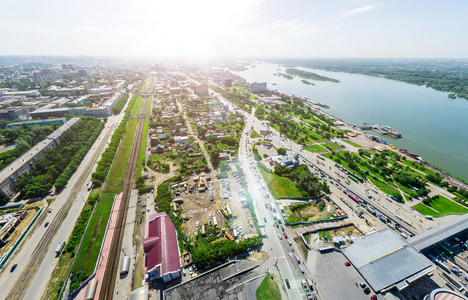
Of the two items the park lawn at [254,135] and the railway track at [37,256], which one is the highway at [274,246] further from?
the railway track at [37,256]

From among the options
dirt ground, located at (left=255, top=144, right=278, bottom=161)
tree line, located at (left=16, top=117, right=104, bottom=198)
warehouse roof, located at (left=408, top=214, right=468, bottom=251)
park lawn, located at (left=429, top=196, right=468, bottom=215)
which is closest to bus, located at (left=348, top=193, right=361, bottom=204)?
warehouse roof, located at (left=408, top=214, right=468, bottom=251)

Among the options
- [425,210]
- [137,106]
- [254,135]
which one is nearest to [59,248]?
[254,135]

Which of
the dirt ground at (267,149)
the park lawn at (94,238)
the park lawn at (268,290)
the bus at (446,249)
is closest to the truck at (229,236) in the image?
the park lawn at (268,290)

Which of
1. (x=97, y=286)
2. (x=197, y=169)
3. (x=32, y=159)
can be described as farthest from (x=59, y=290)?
(x=32, y=159)

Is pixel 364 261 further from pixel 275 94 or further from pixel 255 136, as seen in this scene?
pixel 275 94

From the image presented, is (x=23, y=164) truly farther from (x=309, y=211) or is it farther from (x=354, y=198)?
(x=354, y=198)

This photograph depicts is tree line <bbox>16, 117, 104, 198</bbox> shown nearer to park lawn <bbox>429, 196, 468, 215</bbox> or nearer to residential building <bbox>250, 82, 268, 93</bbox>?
park lawn <bbox>429, 196, 468, 215</bbox>
